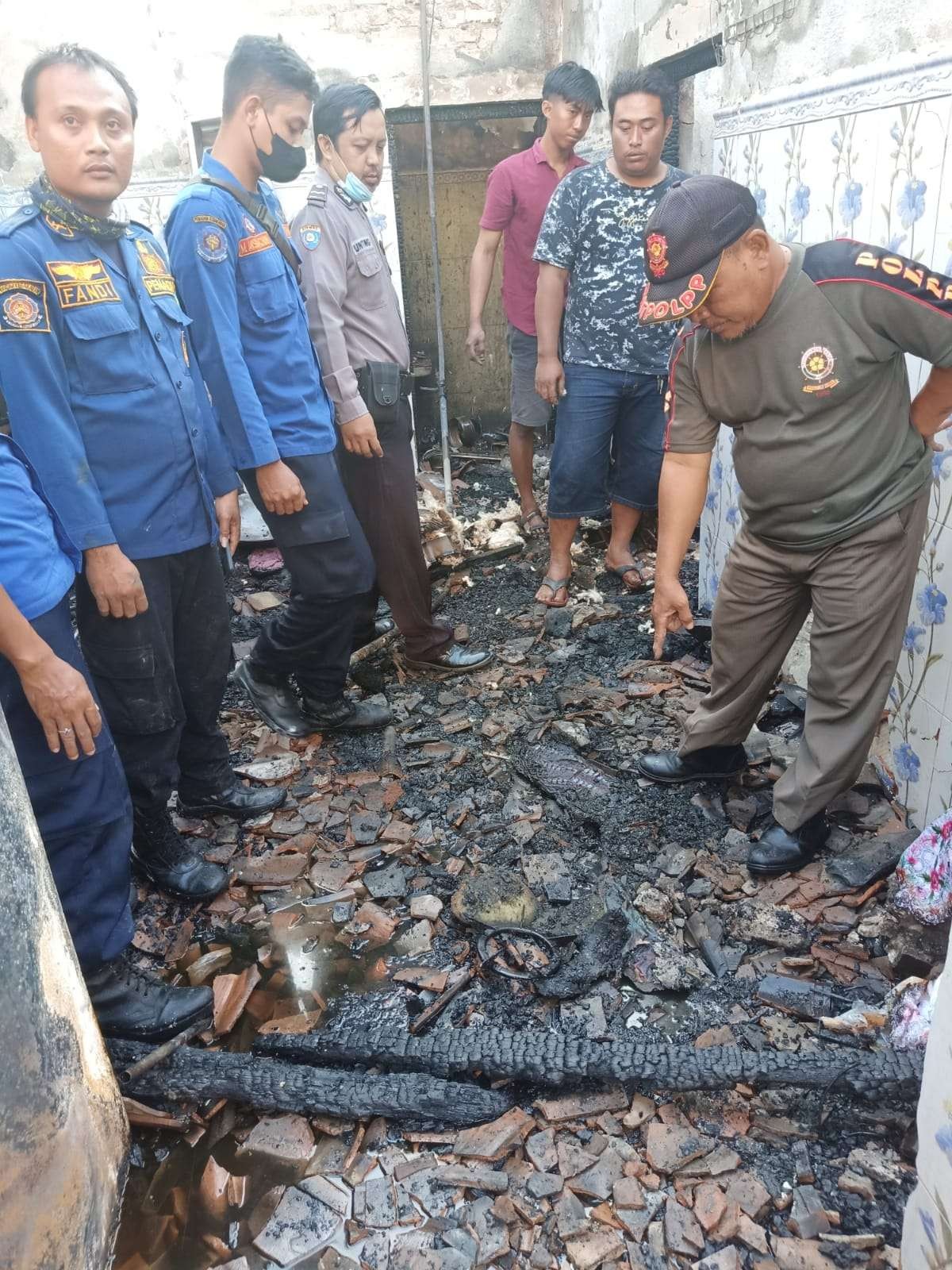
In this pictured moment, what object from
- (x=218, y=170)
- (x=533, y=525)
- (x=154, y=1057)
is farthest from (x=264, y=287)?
(x=533, y=525)

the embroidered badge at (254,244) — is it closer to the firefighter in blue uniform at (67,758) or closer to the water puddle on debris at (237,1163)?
the firefighter in blue uniform at (67,758)

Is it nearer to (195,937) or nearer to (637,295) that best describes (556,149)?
(637,295)

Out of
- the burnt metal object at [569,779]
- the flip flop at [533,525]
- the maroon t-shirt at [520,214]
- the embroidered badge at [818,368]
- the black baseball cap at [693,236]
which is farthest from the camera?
the flip flop at [533,525]

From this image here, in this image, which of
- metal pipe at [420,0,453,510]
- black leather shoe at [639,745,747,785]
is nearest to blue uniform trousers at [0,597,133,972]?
black leather shoe at [639,745,747,785]

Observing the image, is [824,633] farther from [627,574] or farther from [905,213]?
[627,574]

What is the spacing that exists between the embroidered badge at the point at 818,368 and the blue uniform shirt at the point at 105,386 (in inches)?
76.6

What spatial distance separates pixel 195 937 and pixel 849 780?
2.33m

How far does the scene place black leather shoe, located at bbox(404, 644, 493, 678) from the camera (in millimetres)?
4590

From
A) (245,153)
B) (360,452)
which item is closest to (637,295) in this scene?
(360,452)

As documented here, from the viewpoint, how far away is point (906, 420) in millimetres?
2678

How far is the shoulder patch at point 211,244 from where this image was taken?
3031 millimetres

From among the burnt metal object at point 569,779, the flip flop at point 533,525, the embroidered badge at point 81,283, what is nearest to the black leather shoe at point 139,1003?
the burnt metal object at point 569,779

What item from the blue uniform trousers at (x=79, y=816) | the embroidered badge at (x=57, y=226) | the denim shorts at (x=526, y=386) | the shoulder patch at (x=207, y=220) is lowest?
the blue uniform trousers at (x=79, y=816)

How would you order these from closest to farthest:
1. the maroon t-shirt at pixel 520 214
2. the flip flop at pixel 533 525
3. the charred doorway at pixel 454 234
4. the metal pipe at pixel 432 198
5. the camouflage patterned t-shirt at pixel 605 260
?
the camouflage patterned t-shirt at pixel 605 260 < the maroon t-shirt at pixel 520 214 < the metal pipe at pixel 432 198 < the flip flop at pixel 533 525 < the charred doorway at pixel 454 234
